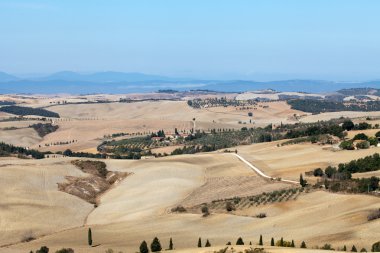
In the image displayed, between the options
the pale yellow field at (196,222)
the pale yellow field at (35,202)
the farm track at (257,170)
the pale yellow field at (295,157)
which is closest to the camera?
the pale yellow field at (196,222)

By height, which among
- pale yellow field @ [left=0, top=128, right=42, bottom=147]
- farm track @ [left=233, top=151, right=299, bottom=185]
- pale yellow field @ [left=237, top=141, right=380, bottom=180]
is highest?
pale yellow field @ [left=237, top=141, right=380, bottom=180]

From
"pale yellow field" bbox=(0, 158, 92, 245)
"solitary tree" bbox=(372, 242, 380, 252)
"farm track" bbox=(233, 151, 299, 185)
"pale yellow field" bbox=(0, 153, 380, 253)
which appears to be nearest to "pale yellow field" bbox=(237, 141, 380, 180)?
"farm track" bbox=(233, 151, 299, 185)

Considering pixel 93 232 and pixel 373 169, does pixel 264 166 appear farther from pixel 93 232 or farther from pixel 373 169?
pixel 93 232

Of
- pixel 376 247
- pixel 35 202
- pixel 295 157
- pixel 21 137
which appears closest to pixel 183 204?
pixel 35 202

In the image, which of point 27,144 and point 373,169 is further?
point 27,144

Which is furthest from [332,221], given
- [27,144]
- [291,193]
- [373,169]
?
[27,144]

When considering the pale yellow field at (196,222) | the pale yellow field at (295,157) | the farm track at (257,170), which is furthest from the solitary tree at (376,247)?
the pale yellow field at (295,157)

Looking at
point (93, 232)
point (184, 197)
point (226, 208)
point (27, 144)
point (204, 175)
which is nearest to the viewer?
point (93, 232)

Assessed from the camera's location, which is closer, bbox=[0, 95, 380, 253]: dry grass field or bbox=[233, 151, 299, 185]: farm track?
bbox=[0, 95, 380, 253]: dry grass field

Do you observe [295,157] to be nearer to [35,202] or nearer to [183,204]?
[183,204]

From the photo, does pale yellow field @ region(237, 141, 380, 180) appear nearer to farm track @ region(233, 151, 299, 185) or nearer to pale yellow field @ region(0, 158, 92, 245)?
farm track @ region(233, 151, 299, 185)

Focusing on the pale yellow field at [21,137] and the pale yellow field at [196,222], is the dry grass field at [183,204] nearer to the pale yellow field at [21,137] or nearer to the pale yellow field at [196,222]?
the pale yellow field at [196,222]
